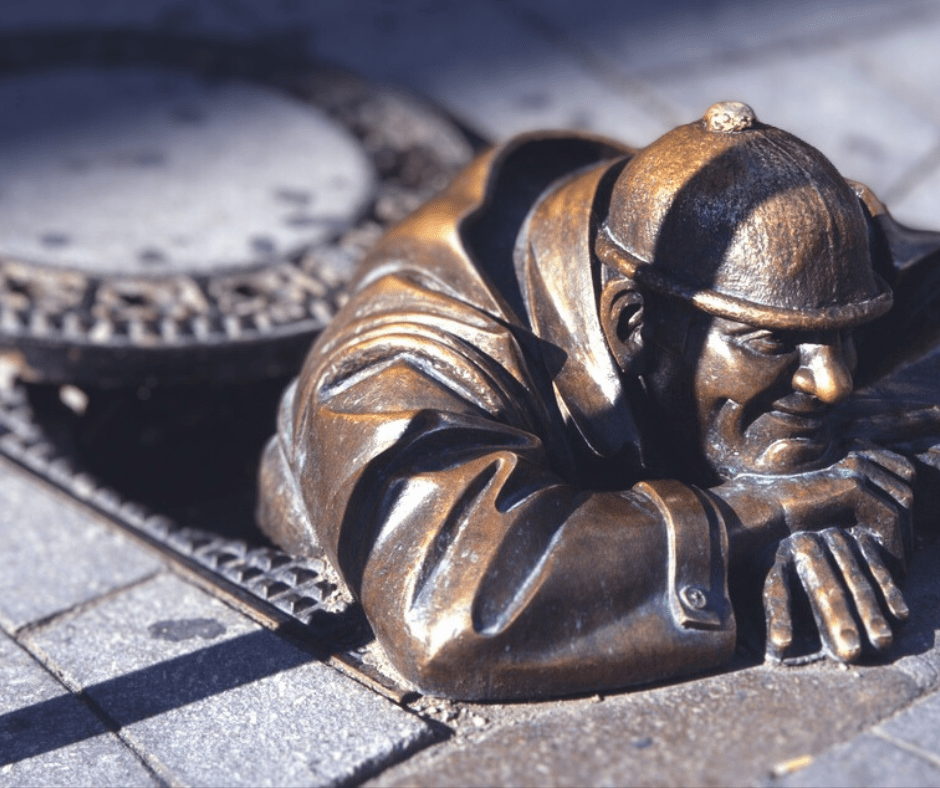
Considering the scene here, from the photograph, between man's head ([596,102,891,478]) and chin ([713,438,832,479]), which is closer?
man's head ([596,102,891,478])

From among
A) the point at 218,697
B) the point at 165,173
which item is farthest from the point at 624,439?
the point at 165,173

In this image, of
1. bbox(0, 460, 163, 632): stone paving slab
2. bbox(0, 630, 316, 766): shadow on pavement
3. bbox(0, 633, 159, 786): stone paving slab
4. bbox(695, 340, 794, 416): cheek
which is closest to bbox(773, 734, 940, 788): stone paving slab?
bbox(695, 340, 794, 416): cheek

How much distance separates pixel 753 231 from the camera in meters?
2.30

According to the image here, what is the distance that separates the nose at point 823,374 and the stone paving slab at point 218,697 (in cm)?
87

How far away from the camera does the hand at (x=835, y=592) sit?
237cm

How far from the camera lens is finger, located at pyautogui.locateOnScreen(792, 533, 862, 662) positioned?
2.36 meters

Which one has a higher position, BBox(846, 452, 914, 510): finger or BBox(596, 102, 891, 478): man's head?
BBox(596, 102, 891, 478): man's head

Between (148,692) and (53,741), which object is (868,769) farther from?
(53,741)

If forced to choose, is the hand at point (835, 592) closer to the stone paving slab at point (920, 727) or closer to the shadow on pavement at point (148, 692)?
the stone paving slab at point (920, 727)

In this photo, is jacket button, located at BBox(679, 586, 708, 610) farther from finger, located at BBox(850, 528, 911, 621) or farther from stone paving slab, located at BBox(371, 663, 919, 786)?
finger, located at BBox(850, 528, 911, 621)

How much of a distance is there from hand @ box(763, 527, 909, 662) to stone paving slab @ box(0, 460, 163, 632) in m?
1.34

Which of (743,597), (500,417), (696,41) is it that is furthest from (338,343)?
(696,41)

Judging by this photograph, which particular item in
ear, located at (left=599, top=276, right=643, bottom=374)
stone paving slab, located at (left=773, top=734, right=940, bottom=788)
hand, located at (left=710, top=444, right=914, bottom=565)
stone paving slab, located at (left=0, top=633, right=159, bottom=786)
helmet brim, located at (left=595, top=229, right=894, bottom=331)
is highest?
helmet brim, located at (left=595, top=229, right=894, bottom=331)

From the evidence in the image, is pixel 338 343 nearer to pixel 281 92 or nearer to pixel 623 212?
pixel 623 212
